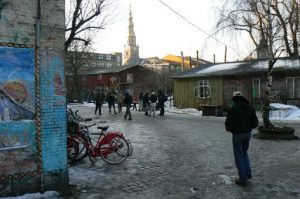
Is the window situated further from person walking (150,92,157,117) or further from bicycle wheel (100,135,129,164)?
bicycle wheel (100,135,129,164)

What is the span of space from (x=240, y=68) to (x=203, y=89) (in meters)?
3.50

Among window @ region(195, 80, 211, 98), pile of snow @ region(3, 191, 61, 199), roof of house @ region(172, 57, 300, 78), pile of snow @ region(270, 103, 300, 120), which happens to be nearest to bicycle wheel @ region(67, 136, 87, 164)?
pile of snow @ region(3, 191, 61, 199)

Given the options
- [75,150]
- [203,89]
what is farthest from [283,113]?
[75,150]

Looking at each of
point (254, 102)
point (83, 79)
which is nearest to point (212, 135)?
point (254, 102)

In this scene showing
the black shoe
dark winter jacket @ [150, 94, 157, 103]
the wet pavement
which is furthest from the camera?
dark winter jacket @ [150, 94, 157, 103]

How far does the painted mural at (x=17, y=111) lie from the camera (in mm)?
7047

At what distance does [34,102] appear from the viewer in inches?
292

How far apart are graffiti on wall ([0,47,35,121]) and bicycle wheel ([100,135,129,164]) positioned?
3.19 m

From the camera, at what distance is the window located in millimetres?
34359

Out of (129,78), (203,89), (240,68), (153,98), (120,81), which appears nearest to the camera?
(153,98)

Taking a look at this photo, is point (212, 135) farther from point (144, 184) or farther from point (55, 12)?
point (55, 12)

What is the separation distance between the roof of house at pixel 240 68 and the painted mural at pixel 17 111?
68.5 feet

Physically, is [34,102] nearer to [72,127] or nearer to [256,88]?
[72,127]

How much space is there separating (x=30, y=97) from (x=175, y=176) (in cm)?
344
